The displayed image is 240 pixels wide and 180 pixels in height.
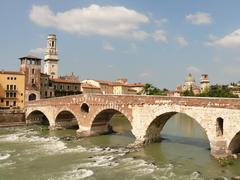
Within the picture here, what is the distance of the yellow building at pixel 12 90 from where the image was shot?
5022 centimetres

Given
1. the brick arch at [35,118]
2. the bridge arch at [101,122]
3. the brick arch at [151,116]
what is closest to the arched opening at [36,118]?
the brick arch at [35,118]

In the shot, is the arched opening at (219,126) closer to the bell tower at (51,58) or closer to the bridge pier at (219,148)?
the bridge pier at (219,148)

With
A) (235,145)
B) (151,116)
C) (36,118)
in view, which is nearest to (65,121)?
(36,118)

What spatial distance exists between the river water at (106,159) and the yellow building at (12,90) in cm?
1610

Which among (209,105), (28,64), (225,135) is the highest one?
(28,64)

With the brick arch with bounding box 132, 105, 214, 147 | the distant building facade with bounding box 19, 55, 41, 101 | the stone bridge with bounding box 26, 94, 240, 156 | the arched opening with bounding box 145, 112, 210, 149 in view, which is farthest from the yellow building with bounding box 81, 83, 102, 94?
the brick arch with bounding box 132, 105, 214, 147

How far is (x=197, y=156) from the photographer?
1001 inches

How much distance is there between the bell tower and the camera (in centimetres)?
7700

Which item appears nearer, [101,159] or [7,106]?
[101,159]

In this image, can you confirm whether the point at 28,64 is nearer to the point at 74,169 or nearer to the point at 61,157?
the point at 61,157

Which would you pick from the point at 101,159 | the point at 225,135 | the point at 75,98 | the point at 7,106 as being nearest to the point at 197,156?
the point at 225,135

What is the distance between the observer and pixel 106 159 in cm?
2470

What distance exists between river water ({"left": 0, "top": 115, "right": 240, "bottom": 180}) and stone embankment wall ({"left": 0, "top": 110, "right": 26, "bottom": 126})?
12.1 m

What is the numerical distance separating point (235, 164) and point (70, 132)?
2201cm
